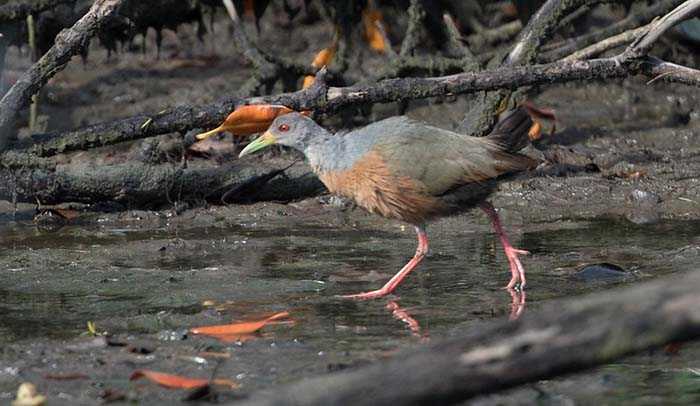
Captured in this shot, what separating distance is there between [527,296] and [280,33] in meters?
6.31

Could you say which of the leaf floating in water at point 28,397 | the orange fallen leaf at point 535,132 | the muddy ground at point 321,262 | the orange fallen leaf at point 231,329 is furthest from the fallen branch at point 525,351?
the orange fallen leaf at point 535,132

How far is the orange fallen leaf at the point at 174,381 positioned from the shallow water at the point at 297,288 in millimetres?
68

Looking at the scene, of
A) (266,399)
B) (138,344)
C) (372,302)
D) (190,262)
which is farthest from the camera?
(190,262)

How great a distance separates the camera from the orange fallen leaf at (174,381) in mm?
5384

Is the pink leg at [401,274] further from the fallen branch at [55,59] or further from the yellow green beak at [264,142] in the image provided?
the fallen branch at [55,59]

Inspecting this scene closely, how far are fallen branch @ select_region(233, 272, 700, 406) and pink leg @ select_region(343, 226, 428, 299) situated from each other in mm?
3262

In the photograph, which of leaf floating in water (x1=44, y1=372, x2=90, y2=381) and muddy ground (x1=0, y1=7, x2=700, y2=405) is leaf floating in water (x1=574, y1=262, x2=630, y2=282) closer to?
muddy ground (x1=0, y1=7, x2=700, y2=405)

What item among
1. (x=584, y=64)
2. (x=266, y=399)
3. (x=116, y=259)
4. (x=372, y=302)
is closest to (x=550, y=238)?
(x=584, y=64)

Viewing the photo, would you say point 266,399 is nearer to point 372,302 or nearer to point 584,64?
point 372,302

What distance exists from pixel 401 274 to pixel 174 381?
2045mm

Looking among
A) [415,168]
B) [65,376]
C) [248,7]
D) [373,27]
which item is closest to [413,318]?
[415,168]

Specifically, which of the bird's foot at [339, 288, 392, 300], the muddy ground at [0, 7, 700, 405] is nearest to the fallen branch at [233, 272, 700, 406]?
the muddy ground at [0, 7, 700, 405]

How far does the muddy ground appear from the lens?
570 centimetres

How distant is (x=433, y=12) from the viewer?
11.5 m
